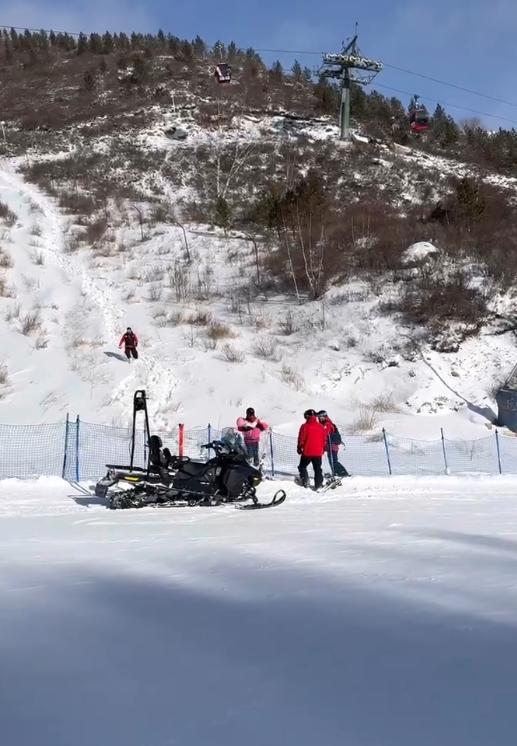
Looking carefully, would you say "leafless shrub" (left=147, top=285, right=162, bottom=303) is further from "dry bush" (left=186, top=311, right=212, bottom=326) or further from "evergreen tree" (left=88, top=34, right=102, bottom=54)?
"evergreen tree" (left=88, top=34, right=102, bottom=54)

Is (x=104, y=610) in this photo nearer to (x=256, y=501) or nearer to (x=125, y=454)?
(x=256, y=501)

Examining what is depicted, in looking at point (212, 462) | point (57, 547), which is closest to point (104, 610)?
point (57, 547)

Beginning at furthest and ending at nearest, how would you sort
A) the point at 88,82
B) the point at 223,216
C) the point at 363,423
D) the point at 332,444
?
the point at 88,82 → the point at 223,216 → the point at 363,423 → the point at 332,444

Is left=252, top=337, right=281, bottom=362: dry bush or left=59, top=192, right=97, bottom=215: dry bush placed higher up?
left=59, top=192, right=97, bottom=215: dry bush

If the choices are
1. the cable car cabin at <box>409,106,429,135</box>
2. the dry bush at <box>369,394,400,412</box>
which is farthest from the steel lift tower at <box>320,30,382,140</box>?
the dry bush at <box>369,394,400,412</box>

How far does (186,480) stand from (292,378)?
1237cm

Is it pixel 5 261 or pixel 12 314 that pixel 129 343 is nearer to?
pixel 12 314

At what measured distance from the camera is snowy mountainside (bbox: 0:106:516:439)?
2012 cm

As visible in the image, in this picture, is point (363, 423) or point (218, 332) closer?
point (363, 423)

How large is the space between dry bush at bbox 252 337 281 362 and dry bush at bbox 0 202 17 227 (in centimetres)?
1761

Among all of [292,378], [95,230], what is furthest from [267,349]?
[95,230]

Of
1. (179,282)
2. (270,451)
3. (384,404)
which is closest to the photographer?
(270,451)

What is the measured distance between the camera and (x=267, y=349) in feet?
79.0

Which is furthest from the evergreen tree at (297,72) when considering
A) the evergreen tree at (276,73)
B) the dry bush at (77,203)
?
the dry bush at (77,203)
